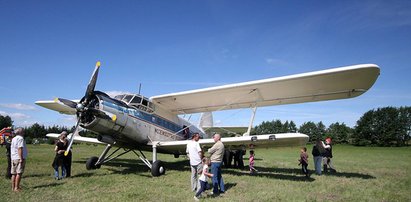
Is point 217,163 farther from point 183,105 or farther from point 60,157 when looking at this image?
point 183,105

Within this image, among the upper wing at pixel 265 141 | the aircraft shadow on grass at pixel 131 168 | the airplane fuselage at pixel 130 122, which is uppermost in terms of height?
the airplane fuselage at pixel 130 122

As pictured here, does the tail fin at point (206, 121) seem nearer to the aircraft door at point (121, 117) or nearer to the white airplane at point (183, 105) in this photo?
the white airplane at point (183, 105)

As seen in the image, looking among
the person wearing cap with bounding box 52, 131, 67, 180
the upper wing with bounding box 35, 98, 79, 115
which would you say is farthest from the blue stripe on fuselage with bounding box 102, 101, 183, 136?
the upper wing with bounding box 35, 98, 79, 115

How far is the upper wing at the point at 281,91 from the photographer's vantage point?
901 centimetres

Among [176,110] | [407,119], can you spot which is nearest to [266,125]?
[407,119]

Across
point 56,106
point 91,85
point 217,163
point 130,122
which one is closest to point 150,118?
point 130,122

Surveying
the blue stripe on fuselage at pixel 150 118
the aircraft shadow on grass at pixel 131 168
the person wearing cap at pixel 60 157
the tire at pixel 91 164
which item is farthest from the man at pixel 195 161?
the tire at pixel 91 164

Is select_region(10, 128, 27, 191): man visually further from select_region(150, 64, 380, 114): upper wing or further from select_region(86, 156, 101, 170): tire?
select_region(150, 64, 380, 114): upper wing

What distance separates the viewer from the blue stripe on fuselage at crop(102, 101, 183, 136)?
961 centimetres

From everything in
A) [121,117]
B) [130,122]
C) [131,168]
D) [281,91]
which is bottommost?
[131,168]

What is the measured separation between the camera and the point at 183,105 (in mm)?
12992

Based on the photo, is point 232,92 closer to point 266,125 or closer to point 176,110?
point 176,110

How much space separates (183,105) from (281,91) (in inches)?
180

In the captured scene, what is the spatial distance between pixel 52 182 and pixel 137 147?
359cm
